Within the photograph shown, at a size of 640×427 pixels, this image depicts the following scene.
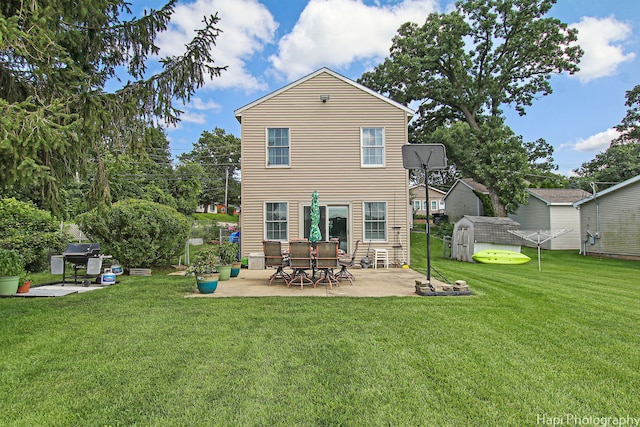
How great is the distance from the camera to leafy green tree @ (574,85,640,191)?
2731 centimetres

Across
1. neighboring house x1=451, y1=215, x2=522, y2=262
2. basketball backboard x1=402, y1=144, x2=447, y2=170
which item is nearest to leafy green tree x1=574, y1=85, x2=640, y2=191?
neighboring house x1=451, y1=215, x2=522, y2=262

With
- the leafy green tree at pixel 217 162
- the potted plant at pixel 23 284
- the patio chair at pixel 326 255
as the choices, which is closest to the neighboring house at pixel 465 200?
the patio chair at pixel 326 255

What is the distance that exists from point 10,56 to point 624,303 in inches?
396

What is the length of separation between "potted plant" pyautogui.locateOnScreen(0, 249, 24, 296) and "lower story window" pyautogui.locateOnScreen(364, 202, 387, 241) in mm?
8863

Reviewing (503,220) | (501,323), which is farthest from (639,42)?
(501,323)

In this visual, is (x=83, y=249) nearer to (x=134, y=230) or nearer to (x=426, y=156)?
(x=134, y=230)

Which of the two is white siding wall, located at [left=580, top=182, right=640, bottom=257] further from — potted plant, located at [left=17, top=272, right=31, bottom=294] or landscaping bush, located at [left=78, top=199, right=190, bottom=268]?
potted plant, located at [left=17, top=272, right=31, bottom=294]

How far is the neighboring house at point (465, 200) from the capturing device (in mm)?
26069

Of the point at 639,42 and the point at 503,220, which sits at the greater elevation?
the point at 639,42

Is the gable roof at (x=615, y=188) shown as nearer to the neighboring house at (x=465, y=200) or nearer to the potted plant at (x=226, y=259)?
the neighboring house at (x=465, y=200)

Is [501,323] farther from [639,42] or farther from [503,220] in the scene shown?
[639,42]

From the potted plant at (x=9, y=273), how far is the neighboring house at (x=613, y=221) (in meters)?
20.7

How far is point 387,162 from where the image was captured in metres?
11.7

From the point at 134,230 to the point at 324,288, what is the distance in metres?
5.26
